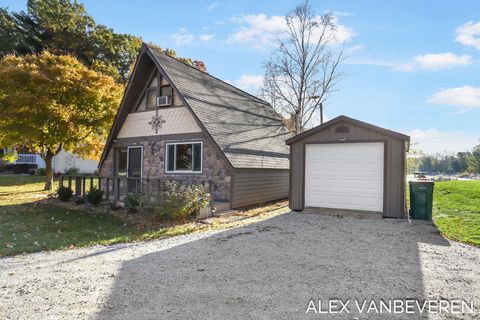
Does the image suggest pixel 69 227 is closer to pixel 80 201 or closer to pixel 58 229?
pixel 58 229

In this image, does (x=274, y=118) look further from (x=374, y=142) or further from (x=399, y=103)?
(x=374, y=142)

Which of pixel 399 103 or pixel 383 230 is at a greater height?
pixel 399 103

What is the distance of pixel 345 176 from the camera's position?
35.1ft

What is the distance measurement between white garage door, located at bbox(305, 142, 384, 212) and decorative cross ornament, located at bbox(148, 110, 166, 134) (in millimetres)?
6539

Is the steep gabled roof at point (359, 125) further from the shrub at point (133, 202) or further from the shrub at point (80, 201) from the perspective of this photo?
the shrub at point (80, 201)

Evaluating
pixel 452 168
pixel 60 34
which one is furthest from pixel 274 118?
pixel 452 168

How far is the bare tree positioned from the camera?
23.8 metres

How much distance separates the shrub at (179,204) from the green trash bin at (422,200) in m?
6.71

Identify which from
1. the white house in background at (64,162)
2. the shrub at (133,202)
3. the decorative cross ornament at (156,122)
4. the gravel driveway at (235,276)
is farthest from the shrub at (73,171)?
the gravel driveway at (235,276)

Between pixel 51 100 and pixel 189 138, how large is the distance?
22.6 ft

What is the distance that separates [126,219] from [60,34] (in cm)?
2759

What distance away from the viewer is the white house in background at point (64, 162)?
2773 centimetres

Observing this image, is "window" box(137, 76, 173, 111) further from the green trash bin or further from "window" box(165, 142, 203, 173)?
the green trash bin

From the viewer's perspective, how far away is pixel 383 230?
8.06m
